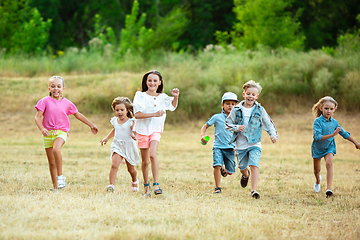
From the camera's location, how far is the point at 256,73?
23.2 m

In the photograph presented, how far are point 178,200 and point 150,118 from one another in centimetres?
143

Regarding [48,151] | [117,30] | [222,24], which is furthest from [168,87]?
[117,30]

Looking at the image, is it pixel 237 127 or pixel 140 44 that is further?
pixel 140 44

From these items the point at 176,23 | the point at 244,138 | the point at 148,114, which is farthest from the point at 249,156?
the point at 176,23

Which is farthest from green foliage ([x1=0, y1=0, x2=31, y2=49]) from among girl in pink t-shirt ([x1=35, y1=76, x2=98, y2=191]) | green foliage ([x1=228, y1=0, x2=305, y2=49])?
girl in pink t-shirt ([x1=35, y1=76, x2=98, y2=191])

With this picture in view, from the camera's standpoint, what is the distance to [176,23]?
117 ft

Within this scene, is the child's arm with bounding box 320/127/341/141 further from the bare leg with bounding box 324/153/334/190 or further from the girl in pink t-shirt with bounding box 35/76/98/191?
the girl in pink t-shirt with bounding box 35/76/98/191

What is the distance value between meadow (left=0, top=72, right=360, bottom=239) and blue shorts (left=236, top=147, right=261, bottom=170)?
56cm

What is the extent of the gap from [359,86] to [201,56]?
10.2m

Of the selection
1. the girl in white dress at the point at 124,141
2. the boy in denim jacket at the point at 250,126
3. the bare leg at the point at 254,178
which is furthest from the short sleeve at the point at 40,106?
the bare leg at the point at 254,178

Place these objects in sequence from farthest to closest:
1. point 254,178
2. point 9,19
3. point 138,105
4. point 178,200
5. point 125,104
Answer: point 9,19, point 125,104, point 254,178, point 138,105, point 178,200

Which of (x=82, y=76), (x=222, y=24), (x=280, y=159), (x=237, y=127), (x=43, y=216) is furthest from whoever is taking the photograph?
(x=222, y=24)

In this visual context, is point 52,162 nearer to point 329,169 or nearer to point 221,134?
point 221,134

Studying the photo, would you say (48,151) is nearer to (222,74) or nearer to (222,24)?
(222,74)
